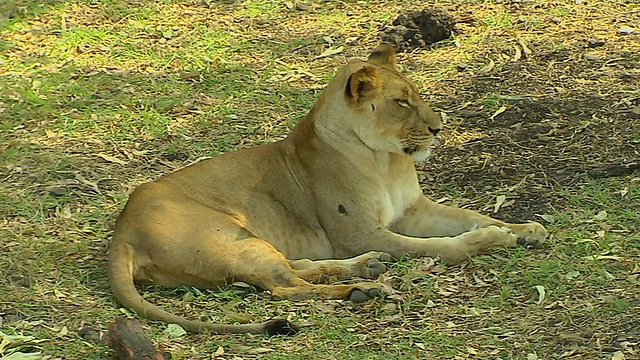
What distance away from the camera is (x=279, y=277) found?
4539 mm

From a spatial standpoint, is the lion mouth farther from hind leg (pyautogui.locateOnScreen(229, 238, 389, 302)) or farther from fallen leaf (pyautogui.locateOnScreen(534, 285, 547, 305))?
fallen leaf (pyautogui.locateOnScreen(534, 285, 547, 305))

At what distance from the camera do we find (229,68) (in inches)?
291

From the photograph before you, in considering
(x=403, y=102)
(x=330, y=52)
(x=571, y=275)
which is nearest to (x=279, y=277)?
(x=403, y=102)

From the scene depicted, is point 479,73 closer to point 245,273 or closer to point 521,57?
point 521,57

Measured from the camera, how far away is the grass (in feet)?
13.5

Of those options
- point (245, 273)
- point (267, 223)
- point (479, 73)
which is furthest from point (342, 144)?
point (479, 73)

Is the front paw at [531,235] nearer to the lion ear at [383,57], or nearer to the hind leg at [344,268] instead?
the hind leg at [344,268]

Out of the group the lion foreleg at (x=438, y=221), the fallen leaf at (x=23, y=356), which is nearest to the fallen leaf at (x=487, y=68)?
the lion foreleg at (x=438, y=221)

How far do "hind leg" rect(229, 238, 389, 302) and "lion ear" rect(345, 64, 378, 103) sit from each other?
2.31 ft

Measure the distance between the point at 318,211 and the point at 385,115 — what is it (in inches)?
19.5

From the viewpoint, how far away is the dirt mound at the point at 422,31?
7.34 meters

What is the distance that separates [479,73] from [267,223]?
2.38 m

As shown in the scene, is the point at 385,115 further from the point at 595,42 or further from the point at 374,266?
the point at 595,42

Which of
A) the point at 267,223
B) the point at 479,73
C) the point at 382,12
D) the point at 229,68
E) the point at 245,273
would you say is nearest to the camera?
the point at 245,273
